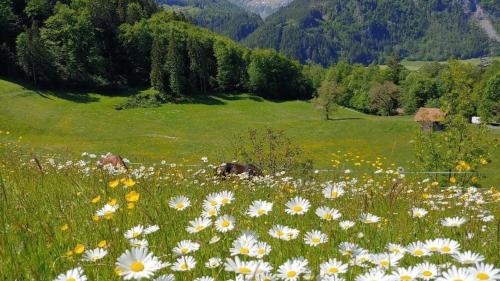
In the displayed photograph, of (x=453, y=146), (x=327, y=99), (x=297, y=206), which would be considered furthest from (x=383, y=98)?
(x=297, y=206)

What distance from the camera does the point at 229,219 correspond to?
8.20 ft

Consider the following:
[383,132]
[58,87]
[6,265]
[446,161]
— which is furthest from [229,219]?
[58,87]

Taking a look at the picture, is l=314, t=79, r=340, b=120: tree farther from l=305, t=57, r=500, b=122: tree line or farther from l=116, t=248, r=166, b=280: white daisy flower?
l=116, t=248, r=166, b=280: white daisy flower

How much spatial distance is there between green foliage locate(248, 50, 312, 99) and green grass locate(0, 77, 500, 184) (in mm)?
17709

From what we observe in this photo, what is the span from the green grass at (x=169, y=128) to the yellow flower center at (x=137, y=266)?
3428cm

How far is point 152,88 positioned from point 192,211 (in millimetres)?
82662

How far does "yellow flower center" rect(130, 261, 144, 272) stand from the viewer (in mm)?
1709

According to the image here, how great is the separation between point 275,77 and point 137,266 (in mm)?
102839

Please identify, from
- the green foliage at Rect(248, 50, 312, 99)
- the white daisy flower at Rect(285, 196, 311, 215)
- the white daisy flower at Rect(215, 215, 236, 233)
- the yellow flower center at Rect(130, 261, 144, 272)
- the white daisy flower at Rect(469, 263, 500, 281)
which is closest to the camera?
the white daisy flower at Rect(469, 263, 500, 281)

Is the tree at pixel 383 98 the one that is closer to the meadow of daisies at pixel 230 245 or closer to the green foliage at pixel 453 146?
the green foliage at pixel 453 146

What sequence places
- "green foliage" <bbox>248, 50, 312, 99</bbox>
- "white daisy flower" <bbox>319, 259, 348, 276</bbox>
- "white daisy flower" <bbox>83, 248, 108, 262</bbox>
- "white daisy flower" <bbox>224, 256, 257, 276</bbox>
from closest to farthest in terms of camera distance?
Result: "white daisy flower" <bbox>224, 256, 257, 276</bbox>
"white daisy flower" <bbox>319, 259, 348, 276</bbox>
"white daisy flower" <bbox>83, 248, 108, 262</bbox>
"green foliage" <bbox>248, 50, 312, 99</bbox>

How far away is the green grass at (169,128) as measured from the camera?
140ft

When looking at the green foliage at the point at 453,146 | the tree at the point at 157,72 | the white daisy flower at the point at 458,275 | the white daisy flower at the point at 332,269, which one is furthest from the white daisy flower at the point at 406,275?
the tree at the point at 157,72

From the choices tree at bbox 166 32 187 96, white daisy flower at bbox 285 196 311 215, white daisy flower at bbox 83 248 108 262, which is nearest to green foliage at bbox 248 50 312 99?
tree at bbox 166 32 187 96
